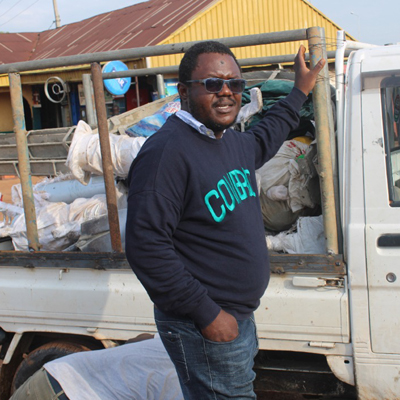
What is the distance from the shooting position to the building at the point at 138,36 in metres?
13.3

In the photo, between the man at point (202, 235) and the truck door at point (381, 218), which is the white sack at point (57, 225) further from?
the truck door at point (381, 218)

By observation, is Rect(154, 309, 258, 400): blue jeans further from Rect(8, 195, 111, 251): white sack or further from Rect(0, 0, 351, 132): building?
Rect(0, 0, 351, 132): building

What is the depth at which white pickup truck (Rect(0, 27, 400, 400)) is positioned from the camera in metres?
2.12

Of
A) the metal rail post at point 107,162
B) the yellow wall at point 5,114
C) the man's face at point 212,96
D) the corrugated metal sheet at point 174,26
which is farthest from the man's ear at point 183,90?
the yellow wall at point 5,114

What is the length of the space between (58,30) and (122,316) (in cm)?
1871

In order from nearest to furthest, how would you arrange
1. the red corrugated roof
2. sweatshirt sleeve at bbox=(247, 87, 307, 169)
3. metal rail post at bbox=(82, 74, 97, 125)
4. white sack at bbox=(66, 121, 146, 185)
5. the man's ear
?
the man's ear < sweatshirt sleeve at bbox=(247, 87, 307, 169) < white sack at bbox=(66, 121, 146, 185) < metal rail post at bbox=(82, 74, 97, 125) < the red corrugated roof

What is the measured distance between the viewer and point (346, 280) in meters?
2.19

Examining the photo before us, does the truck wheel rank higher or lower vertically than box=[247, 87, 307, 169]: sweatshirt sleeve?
lower

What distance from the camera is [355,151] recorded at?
2156 millimetres

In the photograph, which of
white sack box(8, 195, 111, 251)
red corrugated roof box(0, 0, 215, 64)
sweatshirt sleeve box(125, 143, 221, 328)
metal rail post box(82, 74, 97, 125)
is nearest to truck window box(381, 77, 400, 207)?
sweatshirt sleeve box(125, 143, 221, 328)

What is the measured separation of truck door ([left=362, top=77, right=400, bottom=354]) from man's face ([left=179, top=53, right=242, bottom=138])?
30.7 inches

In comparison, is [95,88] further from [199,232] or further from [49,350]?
[49,350]

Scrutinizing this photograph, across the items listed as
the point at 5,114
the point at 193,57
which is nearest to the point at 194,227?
the point at 193,57

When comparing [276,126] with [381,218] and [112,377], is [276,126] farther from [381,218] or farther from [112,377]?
[112,377]
